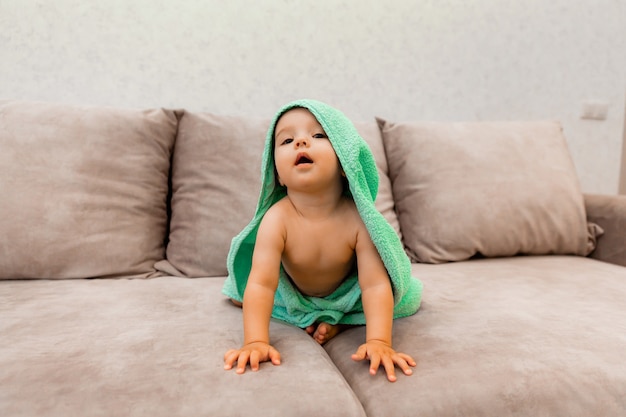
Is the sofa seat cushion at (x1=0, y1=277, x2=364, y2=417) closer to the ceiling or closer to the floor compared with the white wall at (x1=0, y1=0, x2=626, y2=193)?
closer to the floor

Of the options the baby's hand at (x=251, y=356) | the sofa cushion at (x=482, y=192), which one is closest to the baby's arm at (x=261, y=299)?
the baby's hand at (x=251, y=356)

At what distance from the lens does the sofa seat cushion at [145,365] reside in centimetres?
70

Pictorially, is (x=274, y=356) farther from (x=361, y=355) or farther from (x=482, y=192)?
(x=482, y=192)

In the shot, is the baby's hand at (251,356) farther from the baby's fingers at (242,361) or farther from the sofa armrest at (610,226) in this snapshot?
the sofa armrest at (610,226)

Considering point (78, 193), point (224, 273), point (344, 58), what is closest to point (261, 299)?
point (224, 273)

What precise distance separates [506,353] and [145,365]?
57 centimetres

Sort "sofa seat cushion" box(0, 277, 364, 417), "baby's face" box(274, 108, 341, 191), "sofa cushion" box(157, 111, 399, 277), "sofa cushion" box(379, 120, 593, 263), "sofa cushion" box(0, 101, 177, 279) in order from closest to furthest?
"sofa seat cushion" box(0, 277, 364, 417) → "baby's face" box(274, 108, 341, 191) → "sofa cushion" box(0, 101, 177, 279) → "sofa cushion" box(157, 111, 399, 277) → "sofa cushion" box(379, 120, 593, 263)

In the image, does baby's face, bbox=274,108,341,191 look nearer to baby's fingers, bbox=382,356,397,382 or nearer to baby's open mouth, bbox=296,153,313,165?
baby's open mouth, bbox=296,153,313,165

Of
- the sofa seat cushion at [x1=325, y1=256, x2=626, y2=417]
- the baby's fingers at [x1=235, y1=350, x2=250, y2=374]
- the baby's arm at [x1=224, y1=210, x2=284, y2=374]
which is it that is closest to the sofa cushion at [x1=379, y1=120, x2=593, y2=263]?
the sofa seat cushion at [x1=325, y1=256, x2=626, y2=417]

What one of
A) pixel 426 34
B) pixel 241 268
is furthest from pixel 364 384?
pixel 426 34

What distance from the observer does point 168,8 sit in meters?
1.73

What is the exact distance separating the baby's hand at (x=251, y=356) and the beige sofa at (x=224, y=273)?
18 mm

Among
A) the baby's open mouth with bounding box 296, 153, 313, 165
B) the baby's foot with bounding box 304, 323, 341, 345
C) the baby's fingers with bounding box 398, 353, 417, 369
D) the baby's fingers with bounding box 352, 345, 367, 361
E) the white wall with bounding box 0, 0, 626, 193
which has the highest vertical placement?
the white wall with bounding box 0, 0, 626, 193

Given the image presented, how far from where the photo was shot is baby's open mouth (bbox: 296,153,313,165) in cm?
91
